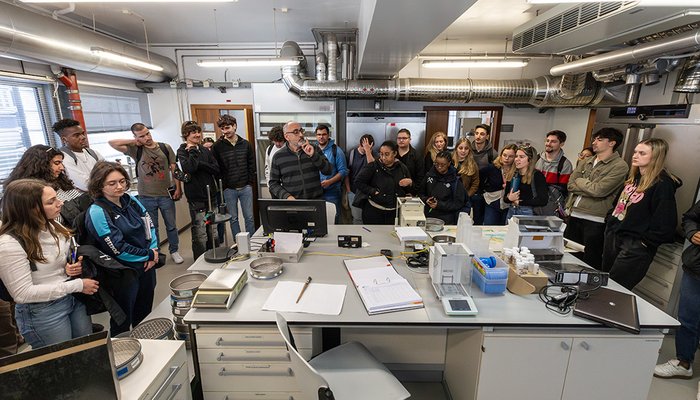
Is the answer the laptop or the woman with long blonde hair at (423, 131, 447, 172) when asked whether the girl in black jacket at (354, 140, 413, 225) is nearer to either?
the woman with long blonde hair at (423, 131, 447, 172)

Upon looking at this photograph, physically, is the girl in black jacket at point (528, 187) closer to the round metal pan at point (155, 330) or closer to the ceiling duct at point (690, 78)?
the ceiling duct at point (690, 78)

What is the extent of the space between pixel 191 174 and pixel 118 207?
158cm

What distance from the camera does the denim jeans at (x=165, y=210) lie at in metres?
3.65

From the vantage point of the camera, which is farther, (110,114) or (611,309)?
(110,114)

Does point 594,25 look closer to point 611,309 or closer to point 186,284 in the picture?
point 611,309

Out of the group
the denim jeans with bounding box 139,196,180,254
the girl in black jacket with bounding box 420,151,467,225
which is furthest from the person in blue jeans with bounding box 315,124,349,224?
the denim jeans with bounding box 139,196,180,254

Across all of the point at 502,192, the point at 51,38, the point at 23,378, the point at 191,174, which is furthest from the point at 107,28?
the point at 502,192

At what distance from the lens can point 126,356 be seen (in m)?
1.27

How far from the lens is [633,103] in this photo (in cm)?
367

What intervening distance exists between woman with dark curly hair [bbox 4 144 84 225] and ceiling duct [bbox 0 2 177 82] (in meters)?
1.04

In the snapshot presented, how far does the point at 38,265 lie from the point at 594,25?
412 cm

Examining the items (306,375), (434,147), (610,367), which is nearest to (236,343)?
(306,375)

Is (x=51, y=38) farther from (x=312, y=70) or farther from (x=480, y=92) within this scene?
(x=480, y=92)

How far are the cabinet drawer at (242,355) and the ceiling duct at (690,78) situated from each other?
3.94 m
